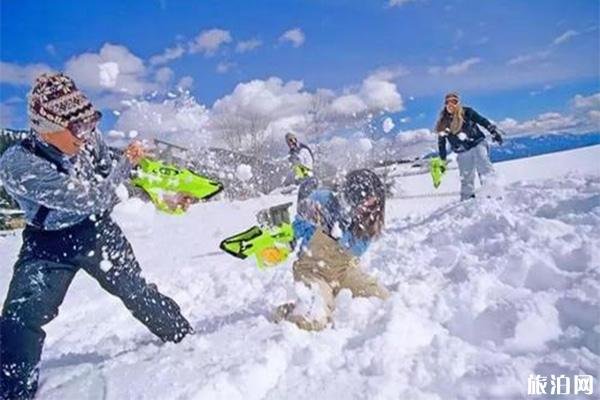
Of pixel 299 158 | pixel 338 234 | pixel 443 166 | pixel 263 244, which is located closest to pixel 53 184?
pixel 263 244

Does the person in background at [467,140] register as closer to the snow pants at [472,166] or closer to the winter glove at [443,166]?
the snow pants at [472,166]

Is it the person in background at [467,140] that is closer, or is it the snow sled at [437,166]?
the person in background at [467,140]

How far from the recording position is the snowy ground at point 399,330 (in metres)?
1.57

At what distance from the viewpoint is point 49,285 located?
5.88 feet

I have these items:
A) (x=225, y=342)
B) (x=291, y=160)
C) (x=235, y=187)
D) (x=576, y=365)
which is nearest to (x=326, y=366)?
(x=225, y=342)

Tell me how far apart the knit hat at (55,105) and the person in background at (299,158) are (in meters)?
2.53

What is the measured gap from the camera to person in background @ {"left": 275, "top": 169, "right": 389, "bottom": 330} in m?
2.20

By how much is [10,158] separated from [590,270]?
1.91 meters

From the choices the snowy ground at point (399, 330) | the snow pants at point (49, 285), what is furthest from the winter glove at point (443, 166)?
the snow pants at point (49, 285)

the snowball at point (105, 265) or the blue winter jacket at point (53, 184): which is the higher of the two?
the blue winter jacket at point (53, 184)

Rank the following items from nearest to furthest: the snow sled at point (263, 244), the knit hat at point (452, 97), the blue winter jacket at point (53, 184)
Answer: the blue winter jacket at point (53, 184) < the snow sled at point (263, 244) < the knit hat at point (452, 97)

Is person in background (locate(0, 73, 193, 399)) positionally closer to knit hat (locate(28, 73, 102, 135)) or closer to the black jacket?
knit hat (locate(28, 73, 102, 135))

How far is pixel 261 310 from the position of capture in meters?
2.40

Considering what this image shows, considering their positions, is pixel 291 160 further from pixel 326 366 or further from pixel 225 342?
pixel 326 366
